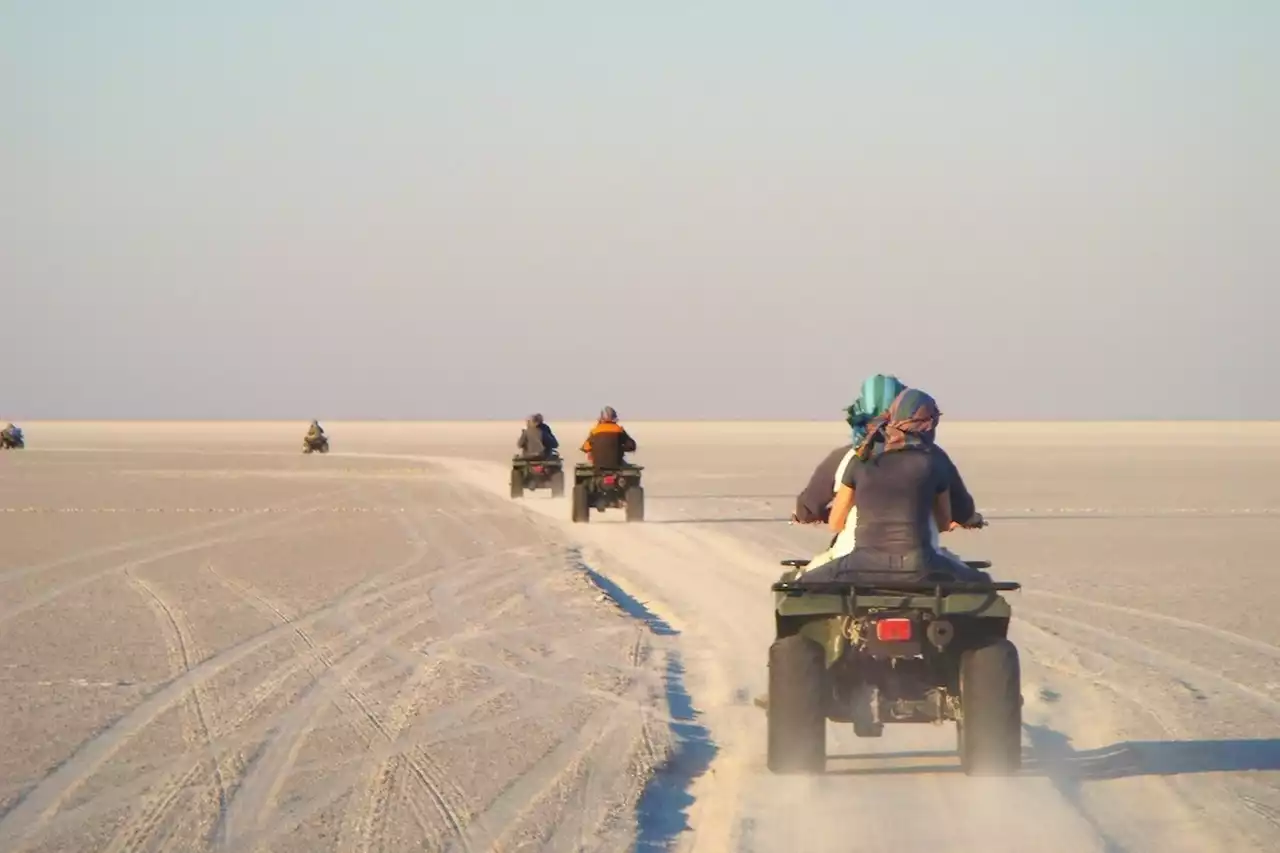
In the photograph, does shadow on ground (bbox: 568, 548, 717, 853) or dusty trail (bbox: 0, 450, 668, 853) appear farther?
dusty trail (bbox: 0, 450, 668, 853)

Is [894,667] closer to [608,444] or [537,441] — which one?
[608,444]

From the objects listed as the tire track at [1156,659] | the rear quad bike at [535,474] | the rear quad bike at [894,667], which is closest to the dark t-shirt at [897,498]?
the rear quad bike at [894,667]

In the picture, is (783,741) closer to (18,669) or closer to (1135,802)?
(1135,802)

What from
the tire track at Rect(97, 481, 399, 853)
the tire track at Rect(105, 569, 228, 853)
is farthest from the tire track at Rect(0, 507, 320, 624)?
the tire track at Rect(97, 481, 399, 853)

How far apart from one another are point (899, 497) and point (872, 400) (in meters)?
0.70

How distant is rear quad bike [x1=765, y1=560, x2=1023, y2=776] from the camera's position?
7625 millimetres

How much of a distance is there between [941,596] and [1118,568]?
1258cm

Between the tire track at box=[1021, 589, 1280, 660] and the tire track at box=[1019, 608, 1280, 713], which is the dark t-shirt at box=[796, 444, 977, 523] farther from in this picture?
the tire track at box=[1021, 589, 1280, 660]

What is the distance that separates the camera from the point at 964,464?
201 ft

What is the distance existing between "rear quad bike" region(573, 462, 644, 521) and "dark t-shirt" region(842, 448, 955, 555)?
60.7ft

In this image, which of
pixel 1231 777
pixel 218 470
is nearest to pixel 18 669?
pixel 1231 777

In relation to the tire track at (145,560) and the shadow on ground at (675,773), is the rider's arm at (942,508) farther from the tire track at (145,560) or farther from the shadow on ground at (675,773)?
the tire track at (145,560)

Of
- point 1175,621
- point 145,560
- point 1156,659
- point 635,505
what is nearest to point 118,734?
point 1156,659

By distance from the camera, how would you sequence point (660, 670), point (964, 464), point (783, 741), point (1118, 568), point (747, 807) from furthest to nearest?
point (964, 464) < point (1118, 568) < point (660, 670) < point (783, 741) < point (747, 807)
